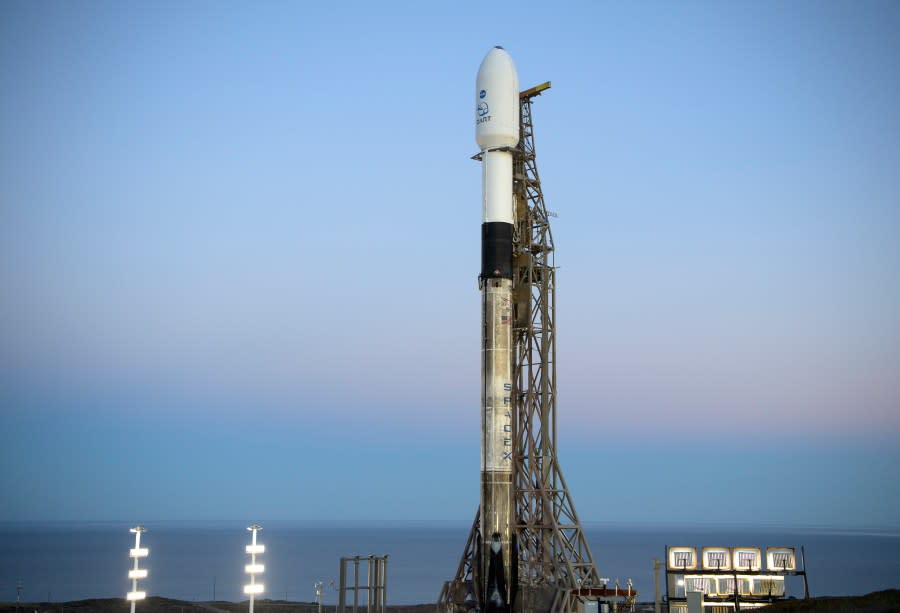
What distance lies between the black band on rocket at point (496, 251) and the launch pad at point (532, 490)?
264 centimetres

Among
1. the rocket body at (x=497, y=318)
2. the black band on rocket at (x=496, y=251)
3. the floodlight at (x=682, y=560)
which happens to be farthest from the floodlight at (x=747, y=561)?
the black band on rocket at (x=496, y=251)

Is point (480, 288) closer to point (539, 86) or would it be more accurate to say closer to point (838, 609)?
point (539, 86)

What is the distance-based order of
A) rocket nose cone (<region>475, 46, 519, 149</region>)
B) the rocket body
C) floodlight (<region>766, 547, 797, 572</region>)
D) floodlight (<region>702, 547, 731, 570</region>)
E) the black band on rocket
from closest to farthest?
the rocket body
floodlight (<region>766, 547, 797, 572</region>)
floodlight (<region>702, 547, 731, 570</region>)
the black band on rocket
rocket nose cone (<region>475, 46, 519, 149</region>)

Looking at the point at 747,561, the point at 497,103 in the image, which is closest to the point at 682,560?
the point at 747,561

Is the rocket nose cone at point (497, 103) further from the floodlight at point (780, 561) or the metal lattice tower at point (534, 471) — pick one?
the floodlight at point (780, 561)

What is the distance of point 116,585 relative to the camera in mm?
105125

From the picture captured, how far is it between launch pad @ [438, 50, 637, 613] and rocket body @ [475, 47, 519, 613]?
0.43m

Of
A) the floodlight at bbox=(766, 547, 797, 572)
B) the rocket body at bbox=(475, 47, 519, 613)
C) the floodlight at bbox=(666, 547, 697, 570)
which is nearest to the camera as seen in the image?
the rocket body at bbox=(475, 47, 519, 613)

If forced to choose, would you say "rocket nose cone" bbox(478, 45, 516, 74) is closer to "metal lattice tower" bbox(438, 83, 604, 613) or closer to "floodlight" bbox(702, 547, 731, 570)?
"metal lattice tower" bbox(438, 83, 604, 613)

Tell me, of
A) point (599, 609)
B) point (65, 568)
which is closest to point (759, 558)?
point (599, 609)

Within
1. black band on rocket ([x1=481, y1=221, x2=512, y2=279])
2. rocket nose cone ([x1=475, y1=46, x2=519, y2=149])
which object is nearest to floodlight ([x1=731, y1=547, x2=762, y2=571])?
black band on rocket ([x1=481, y1=221, x2=512, y2=279])

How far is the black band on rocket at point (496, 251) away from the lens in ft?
136

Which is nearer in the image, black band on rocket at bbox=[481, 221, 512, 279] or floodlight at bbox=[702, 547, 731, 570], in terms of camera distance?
floodlight at bbox=[702, 547, 731, 570]

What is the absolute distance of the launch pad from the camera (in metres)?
39.8
